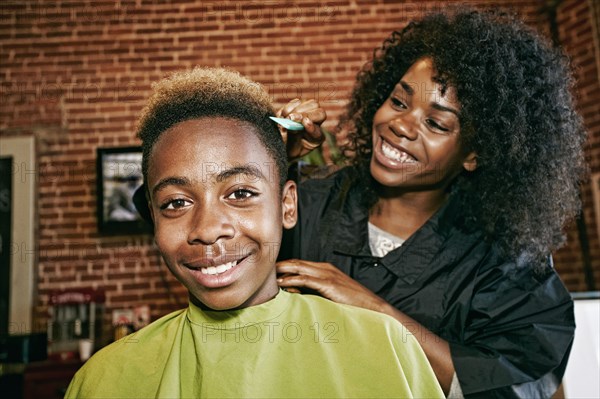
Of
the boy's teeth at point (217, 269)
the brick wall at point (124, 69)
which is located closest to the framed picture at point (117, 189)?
the brick wall at point (124, 69)

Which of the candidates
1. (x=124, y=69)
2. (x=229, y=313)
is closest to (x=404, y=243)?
(x=229, y=313)

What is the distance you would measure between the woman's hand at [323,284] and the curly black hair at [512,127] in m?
0.49

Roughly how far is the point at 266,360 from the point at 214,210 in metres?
0.30

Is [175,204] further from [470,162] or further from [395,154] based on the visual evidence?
[470,162]

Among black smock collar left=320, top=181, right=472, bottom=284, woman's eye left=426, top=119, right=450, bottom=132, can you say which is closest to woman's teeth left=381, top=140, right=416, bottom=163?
woman's eye left=426, top=119, right=450, bottom=132

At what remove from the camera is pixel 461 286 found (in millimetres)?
1589

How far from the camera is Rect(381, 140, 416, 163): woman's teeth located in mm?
1596

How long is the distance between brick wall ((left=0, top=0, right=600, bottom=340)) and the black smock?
257cm

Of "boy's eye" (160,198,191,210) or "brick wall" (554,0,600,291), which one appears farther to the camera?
"brick wall" (554,0,600,291)

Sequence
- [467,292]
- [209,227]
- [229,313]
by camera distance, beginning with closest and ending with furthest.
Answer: [209,227] < [229,313] < [467,292]

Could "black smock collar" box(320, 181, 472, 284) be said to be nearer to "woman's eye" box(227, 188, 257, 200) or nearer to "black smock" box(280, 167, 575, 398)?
"black smock" box(280, 167, 575, 398)

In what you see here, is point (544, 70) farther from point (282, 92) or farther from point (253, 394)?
point (282, 92)

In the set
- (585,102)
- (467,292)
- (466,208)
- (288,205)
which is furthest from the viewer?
(585,102)

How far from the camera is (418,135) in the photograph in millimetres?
1586
